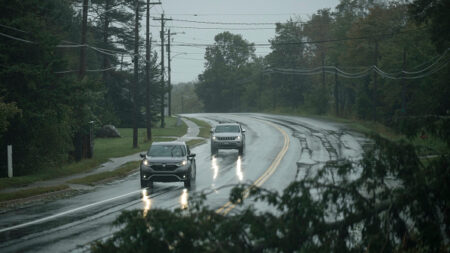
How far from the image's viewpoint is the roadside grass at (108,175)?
23609mm

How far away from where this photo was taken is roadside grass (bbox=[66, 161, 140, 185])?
930 inches

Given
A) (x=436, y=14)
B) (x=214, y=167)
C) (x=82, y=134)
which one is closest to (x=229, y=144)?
(x=214, y=167)

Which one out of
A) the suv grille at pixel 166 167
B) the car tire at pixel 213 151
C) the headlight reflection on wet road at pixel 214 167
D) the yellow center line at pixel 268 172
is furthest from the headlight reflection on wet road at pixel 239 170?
the suv grille at pixel 166 167

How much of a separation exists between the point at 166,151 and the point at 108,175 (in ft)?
14.8

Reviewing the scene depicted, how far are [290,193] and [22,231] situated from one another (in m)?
8.48

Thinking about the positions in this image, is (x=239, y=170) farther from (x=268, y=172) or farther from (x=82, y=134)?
(x=82, y=134)

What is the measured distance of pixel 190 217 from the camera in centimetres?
642

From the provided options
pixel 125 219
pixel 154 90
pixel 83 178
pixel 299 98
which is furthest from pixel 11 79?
pixel 299 98

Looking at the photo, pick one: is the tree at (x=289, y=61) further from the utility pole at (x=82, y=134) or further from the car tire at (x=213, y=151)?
the utility pole at (x=82, y=134)

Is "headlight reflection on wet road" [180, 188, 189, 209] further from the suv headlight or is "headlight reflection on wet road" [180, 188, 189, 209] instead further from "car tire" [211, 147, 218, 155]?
"car tire" [211, 147, 218, 155]

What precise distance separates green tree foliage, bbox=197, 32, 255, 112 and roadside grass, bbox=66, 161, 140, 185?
103161 mm

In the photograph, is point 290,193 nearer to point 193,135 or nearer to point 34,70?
point 34,70

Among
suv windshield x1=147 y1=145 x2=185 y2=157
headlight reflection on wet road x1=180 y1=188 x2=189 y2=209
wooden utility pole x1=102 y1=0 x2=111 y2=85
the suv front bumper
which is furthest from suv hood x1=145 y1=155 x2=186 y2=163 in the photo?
wooden utility pole x1=102 y1=0 x2=111 y2=85

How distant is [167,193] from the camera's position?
798 inches
